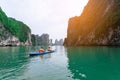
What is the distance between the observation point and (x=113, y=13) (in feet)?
398

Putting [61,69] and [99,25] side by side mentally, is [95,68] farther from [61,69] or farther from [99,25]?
[99,25]

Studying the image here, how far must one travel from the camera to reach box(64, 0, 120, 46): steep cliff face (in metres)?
117

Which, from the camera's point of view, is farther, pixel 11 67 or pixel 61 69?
pixel 11 67

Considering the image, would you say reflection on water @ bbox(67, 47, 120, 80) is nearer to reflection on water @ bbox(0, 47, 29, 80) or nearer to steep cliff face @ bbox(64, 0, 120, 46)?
reflection on water @ bbox(0, 47, 29, 80)

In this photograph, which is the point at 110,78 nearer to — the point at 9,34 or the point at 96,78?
the point at 96,78

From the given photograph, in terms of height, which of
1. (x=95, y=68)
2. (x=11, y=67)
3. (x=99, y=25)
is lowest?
(x=95, y=68)

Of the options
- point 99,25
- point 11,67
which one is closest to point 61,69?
point 11,67

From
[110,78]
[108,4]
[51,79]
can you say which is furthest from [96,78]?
[108,4]

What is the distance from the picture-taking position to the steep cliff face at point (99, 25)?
11679 cm

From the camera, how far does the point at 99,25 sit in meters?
132

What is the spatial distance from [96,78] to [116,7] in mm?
113187

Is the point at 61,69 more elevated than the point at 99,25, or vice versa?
the point at 99,25

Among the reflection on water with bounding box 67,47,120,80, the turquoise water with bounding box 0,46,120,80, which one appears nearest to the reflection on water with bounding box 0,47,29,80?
the turquoise water with bounding box 0,46,120,80

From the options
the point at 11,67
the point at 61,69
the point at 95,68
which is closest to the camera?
the point at 61,69
